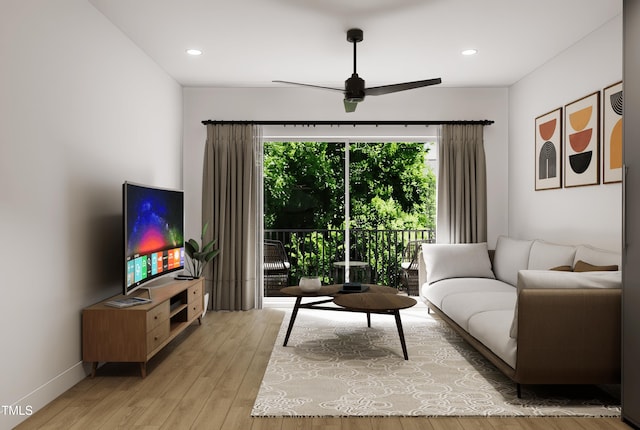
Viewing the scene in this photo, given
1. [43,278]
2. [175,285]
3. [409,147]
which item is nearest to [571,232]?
[409,147]

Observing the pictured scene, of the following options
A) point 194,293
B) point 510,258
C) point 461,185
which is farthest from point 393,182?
point 194,293

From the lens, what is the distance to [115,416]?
2.79 meters

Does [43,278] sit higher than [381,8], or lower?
lower

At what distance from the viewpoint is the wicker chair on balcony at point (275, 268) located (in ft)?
20.5

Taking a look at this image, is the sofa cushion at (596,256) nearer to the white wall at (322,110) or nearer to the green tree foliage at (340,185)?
the white wall at (322,110)

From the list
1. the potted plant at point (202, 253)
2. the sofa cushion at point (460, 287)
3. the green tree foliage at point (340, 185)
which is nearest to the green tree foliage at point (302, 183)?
the green tree foliage at point (340, 185)

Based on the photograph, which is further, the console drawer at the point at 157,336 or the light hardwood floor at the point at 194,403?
the console drawer at the point at 157,336

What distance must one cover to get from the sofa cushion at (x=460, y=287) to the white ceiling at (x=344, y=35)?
221 centimetres

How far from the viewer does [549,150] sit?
194 inches

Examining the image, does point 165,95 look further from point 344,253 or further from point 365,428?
point 365,428

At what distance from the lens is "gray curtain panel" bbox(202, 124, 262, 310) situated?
5.84m

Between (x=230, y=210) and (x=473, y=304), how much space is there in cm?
306

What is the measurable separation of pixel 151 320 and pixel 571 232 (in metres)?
3.69

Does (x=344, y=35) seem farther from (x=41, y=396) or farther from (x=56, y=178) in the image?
(x=41, y=396)
